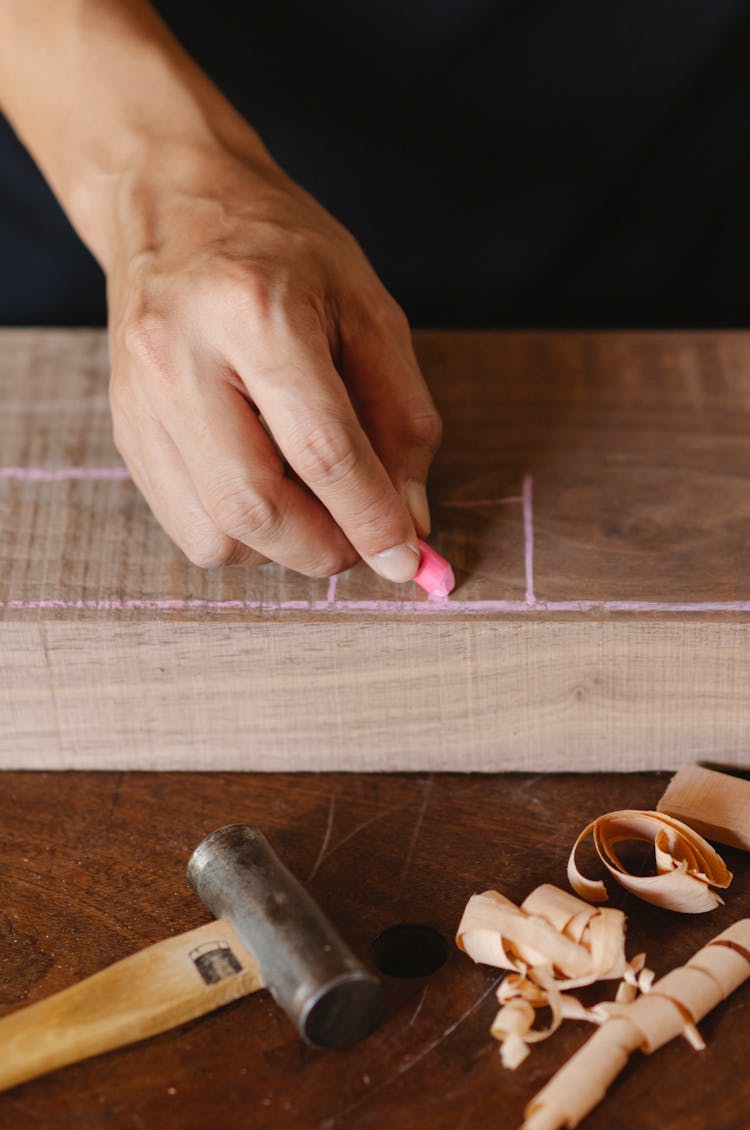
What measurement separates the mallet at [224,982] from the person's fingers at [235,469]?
254mm

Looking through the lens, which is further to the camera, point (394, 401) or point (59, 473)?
point (59, 473)

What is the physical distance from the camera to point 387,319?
104 cm

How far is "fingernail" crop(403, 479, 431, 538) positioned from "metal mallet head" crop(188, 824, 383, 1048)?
308 mm

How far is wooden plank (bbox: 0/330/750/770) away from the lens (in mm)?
1015

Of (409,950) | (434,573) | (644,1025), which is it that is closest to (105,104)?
(434,573)

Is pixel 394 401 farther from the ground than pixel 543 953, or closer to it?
farther from the ground

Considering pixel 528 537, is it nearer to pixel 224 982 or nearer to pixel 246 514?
pixel 246 514

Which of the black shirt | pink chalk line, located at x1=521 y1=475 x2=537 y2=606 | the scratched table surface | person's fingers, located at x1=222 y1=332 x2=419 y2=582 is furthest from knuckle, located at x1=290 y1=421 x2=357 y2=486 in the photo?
the black shirt

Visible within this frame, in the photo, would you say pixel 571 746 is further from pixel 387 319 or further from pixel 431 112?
pixel 431 112

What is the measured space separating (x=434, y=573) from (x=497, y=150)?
27.1 inches

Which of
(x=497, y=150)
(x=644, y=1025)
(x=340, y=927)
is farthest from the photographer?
(x=497, y=150)

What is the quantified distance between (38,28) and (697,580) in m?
0.85

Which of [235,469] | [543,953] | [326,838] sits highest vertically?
[235,469]

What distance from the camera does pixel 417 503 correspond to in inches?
41.8
